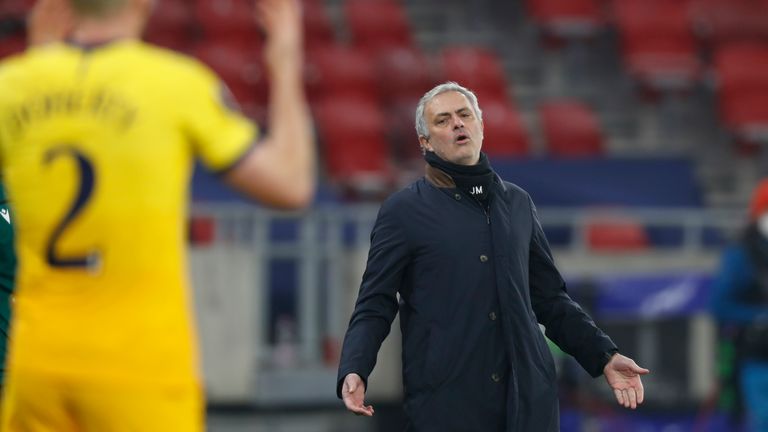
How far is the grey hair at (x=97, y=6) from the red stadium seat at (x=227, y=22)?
42.1 feet

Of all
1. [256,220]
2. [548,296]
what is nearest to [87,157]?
[548,296]

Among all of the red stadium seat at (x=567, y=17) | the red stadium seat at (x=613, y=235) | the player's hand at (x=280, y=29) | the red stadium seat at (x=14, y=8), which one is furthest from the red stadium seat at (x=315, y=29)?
the player's hand at (x=280, y=29)

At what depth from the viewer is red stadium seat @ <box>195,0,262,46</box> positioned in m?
16.7

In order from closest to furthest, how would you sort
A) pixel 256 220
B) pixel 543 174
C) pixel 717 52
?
pixel 256 220 → pixel 543 174 → pixel 717 52

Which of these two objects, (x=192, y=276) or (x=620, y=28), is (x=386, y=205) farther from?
(x=620, y=28)

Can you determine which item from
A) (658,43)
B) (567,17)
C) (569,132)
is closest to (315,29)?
(567,17)

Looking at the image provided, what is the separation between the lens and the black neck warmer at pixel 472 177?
18.1ft

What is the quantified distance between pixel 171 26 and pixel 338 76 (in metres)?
1.80

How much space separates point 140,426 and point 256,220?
8.57m

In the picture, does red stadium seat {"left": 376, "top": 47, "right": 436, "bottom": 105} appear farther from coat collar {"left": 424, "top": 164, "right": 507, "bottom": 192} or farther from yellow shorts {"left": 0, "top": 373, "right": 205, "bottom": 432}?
yellow shorts {"left": 0, "top": 373, "right": 205, "bottom": 432}

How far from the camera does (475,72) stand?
53.3 ft

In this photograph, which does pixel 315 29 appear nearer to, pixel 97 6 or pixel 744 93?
pixel 744 93

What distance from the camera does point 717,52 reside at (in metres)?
17.2

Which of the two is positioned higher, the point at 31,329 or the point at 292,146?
the point at 292,146
